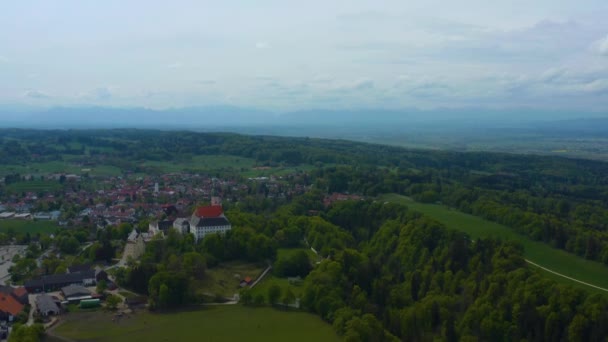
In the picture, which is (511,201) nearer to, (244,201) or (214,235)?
(244,201)

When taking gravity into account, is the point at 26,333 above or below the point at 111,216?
below

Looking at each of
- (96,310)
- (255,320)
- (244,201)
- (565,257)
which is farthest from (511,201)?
(96,310)

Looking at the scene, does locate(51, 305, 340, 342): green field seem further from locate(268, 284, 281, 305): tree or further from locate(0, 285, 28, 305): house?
locate(0, 285, 28, 305): house

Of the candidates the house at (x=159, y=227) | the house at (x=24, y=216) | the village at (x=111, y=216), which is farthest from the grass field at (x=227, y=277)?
the house at (x=24, y=216)

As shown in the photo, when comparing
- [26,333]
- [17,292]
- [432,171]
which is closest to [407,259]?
[26,333]

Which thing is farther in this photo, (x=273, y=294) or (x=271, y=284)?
(x=271, y=284)

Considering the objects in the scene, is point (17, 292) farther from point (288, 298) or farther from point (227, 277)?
point (288, 298)
